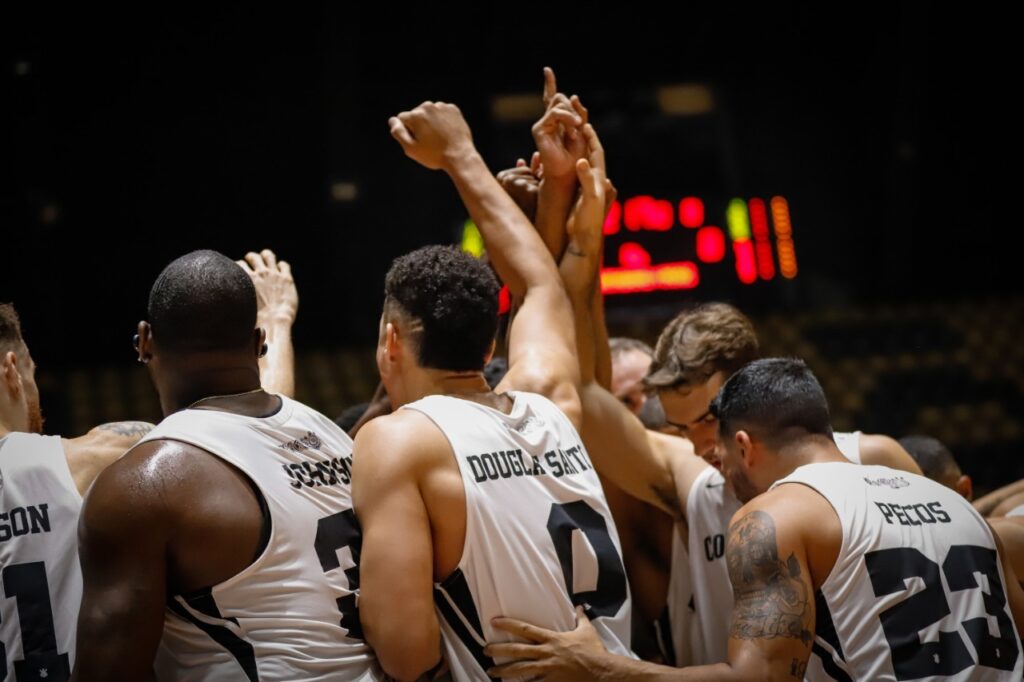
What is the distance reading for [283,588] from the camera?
2369 millimetres

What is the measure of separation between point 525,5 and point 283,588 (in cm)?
890

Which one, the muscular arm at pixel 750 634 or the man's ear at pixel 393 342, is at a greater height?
the man's ear at pixel 393 342

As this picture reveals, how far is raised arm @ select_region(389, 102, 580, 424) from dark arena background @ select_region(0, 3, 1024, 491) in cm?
518

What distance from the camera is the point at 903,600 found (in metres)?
2.75

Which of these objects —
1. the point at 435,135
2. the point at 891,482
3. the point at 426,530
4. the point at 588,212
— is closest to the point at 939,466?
the point at 891,482

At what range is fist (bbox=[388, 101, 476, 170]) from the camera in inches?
147

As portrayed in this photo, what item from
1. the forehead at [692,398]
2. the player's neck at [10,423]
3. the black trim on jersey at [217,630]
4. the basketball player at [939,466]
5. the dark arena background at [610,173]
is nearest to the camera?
the black trim on jersey at [217,630]

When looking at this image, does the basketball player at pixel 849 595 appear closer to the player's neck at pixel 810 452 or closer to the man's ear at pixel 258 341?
the player's neck at pixel 810 452

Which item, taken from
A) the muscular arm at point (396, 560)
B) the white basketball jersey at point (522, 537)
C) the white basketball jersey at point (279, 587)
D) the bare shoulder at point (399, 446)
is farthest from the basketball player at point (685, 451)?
the white basketball jersey at point (279, 587)

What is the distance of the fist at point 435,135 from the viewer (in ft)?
12.2

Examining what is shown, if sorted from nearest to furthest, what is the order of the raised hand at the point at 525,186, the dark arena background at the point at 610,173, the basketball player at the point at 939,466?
1. the raised hand at the point at 525,186
2. the basketball player at the point at 939,466
3. the dark arena background at the point at 610,173

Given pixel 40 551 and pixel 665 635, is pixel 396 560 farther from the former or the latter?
pixel 665 635

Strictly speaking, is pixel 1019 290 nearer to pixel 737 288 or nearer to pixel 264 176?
pixel 737 288

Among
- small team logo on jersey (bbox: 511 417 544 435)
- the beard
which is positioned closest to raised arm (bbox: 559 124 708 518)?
small team logo on jersey (bbox: 511 417 544 435)
